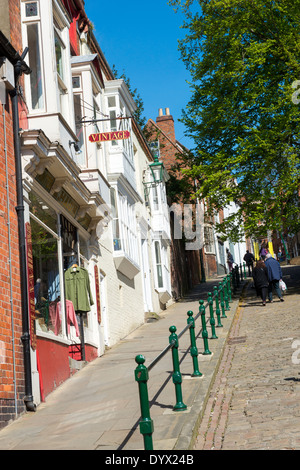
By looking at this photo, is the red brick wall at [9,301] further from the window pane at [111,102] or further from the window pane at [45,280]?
the window pane at [111,102]

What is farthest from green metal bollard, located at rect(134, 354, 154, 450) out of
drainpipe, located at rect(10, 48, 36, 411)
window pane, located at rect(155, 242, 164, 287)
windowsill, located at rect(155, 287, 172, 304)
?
window pane, located at rect(155, 242, 164, 287)

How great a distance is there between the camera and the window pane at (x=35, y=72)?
1057 cm

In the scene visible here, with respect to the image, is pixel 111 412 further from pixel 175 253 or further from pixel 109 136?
pixel 175 253

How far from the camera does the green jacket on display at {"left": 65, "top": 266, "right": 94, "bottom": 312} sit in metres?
11.9

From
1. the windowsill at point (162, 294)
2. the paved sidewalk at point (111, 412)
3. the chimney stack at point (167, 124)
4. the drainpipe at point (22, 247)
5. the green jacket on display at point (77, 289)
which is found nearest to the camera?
the paved sidewalk at point (111, 412)

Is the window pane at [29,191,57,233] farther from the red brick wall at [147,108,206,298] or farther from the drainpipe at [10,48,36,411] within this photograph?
the red brick wall at [147,108,206,298]

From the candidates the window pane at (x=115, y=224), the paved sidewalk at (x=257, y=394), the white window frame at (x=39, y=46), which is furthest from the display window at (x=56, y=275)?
the window pane at (x=115, y=224)

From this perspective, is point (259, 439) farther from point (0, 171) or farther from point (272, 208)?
point (272, 208)

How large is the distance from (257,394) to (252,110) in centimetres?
1545

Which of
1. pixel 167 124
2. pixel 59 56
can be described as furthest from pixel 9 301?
pixel 167 124

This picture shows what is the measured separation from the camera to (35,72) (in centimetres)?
1066

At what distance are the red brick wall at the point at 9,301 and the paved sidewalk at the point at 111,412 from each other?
34cm

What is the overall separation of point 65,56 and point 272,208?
1080 cm

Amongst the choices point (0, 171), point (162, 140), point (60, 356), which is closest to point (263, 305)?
point (60, 356)
